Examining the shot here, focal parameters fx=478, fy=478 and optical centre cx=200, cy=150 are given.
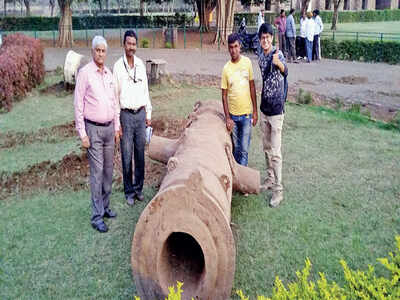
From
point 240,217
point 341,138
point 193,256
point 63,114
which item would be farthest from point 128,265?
point 63,114

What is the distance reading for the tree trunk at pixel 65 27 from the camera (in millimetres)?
23484

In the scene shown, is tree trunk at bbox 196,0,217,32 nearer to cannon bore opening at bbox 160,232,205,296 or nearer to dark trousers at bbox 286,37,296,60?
dark trousers at bbox 286,37,296,60

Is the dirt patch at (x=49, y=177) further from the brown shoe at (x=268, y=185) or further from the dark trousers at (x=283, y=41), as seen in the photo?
the dark trousers at (x=283, y=41)

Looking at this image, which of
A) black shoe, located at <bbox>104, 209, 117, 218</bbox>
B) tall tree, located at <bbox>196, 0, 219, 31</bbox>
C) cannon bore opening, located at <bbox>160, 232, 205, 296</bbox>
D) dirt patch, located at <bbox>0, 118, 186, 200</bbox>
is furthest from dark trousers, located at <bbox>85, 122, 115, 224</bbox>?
tall tree, located at <bbox>196, 0, 219, 31</bbox>

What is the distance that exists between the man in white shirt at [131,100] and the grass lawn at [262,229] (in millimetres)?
655

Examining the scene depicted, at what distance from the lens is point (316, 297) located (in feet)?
7.83

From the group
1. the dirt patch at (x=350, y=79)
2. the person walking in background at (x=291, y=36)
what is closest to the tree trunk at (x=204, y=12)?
the person walking in background at (x=291, y=36)

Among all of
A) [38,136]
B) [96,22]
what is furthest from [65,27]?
[38,136]

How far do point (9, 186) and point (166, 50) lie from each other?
628 inches

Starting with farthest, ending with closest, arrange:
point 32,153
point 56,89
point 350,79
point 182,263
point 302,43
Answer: point 302,43 → point 350,79 → point 56,89 → point 32,153 → point 182,263

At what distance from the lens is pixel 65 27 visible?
23.6 metres

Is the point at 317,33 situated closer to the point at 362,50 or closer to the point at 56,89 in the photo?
the point at 362,50

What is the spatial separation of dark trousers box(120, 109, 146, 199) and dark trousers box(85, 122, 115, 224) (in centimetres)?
30

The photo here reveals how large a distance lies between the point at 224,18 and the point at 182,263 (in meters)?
20.7
